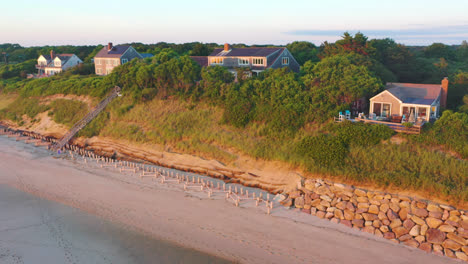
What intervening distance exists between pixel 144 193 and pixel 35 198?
7234 millimetres

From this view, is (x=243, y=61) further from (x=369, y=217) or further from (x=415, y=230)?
(x=415, y=230)

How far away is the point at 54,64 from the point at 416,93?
60.6 m

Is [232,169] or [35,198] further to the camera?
[232,169]

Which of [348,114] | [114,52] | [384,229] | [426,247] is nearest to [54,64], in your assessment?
[114,52]

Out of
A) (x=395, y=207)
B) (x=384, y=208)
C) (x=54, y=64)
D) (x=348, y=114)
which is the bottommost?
(x=384, y=208)

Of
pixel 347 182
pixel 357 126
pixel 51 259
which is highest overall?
pixel 357 126

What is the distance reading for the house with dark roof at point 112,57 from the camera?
5254cm

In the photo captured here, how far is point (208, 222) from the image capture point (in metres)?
19.4

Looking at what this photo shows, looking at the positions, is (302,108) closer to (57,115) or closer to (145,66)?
(145,66)

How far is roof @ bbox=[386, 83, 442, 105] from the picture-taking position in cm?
2658

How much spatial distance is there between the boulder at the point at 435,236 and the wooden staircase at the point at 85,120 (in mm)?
30511

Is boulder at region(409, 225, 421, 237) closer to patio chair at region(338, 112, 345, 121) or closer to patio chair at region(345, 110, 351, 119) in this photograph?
patio chair at region(338, 112, 345, 121)

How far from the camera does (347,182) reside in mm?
21984

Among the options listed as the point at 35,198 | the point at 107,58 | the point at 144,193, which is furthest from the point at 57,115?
the point at 144,193
